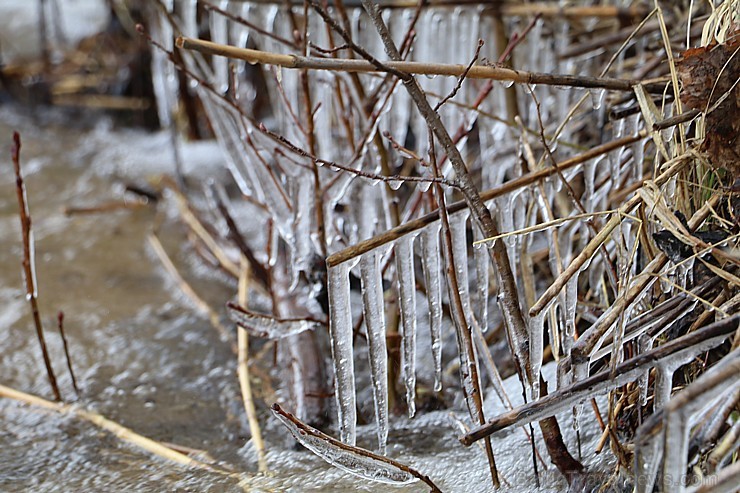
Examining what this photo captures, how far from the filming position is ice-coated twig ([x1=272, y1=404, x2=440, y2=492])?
1295mm

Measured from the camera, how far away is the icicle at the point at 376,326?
135 centimetres

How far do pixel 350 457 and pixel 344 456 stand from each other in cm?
1

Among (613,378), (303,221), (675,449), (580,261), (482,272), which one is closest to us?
(675,449)

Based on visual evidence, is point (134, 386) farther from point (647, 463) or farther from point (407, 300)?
point (647, 463)

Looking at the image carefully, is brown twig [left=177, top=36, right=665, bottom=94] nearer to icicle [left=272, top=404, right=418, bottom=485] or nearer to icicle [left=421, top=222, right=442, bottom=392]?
icicle [left=421, top=222, right=442, bottom=392]

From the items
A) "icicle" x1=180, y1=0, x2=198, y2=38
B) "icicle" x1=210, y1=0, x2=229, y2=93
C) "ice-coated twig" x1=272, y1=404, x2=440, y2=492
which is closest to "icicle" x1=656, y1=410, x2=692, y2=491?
"ice-coated twig" x1=272, y1=404, x2=440, y2=492

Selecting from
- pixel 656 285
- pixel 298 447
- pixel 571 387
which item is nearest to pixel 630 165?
pixel 656 285

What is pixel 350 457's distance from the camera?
1.33 m

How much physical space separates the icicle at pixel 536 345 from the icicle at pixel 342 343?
1.04 ft

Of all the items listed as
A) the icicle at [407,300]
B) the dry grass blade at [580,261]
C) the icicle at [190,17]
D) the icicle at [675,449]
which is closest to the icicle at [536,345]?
the dry grass blade at [580,261]

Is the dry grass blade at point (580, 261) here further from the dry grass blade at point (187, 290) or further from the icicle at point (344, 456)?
the dry grass blade at point (187, 290)

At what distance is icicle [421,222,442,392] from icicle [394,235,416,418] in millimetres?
29

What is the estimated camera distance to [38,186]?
3684 mm

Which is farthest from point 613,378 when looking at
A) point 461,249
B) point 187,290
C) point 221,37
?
point 221,37
